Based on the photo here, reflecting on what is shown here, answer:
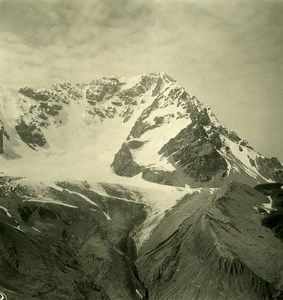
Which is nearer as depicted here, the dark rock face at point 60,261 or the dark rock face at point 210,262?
the dark rock face at point 60,261

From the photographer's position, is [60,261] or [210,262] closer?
[60,261]

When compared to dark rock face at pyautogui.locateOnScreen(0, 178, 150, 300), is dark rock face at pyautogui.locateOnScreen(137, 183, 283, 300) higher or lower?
higher

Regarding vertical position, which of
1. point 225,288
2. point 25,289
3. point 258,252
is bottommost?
point 25,289

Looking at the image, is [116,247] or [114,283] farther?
[116,247]

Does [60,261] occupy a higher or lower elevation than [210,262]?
lower

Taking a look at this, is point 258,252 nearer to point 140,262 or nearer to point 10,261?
point 140,262

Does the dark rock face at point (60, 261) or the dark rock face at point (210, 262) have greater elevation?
the dark rock face at point (210, 262)

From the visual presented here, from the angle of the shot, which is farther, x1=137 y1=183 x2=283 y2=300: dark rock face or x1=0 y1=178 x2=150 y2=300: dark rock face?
x1=137 y1=183 x2=283 y2=300: dark rock face

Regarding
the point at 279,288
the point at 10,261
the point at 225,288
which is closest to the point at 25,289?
the point at 10,261
